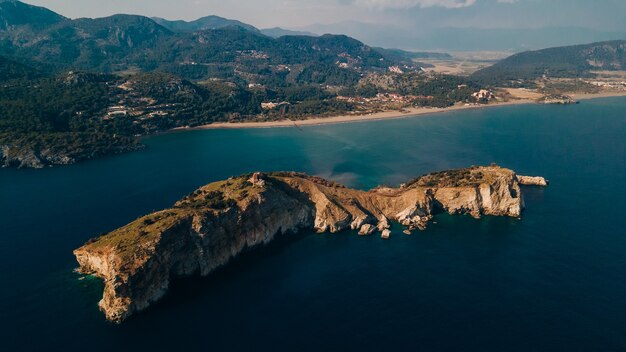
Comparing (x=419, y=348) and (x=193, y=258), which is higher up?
(x=193, y=258)

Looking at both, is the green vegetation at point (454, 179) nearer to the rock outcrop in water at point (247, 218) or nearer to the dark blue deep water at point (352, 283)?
the rock outcrop in water at point (247, 218)

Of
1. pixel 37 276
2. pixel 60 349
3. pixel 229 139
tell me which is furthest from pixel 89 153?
pixel 60 349

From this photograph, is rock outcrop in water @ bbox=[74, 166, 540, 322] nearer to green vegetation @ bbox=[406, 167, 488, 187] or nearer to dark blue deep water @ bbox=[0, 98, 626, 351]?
green vegetation @ bbox=[406, 167, 488, 187]

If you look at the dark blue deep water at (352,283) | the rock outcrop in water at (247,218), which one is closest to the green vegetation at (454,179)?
the rock outcrop in water at (247,218)

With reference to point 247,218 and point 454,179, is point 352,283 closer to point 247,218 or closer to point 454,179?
point 247,218

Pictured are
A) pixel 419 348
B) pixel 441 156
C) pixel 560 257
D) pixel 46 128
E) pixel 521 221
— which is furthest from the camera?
pixel 46 128

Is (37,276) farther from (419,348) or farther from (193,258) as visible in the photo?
(419,348)

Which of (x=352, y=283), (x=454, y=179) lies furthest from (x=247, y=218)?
(x=454, y=179)
